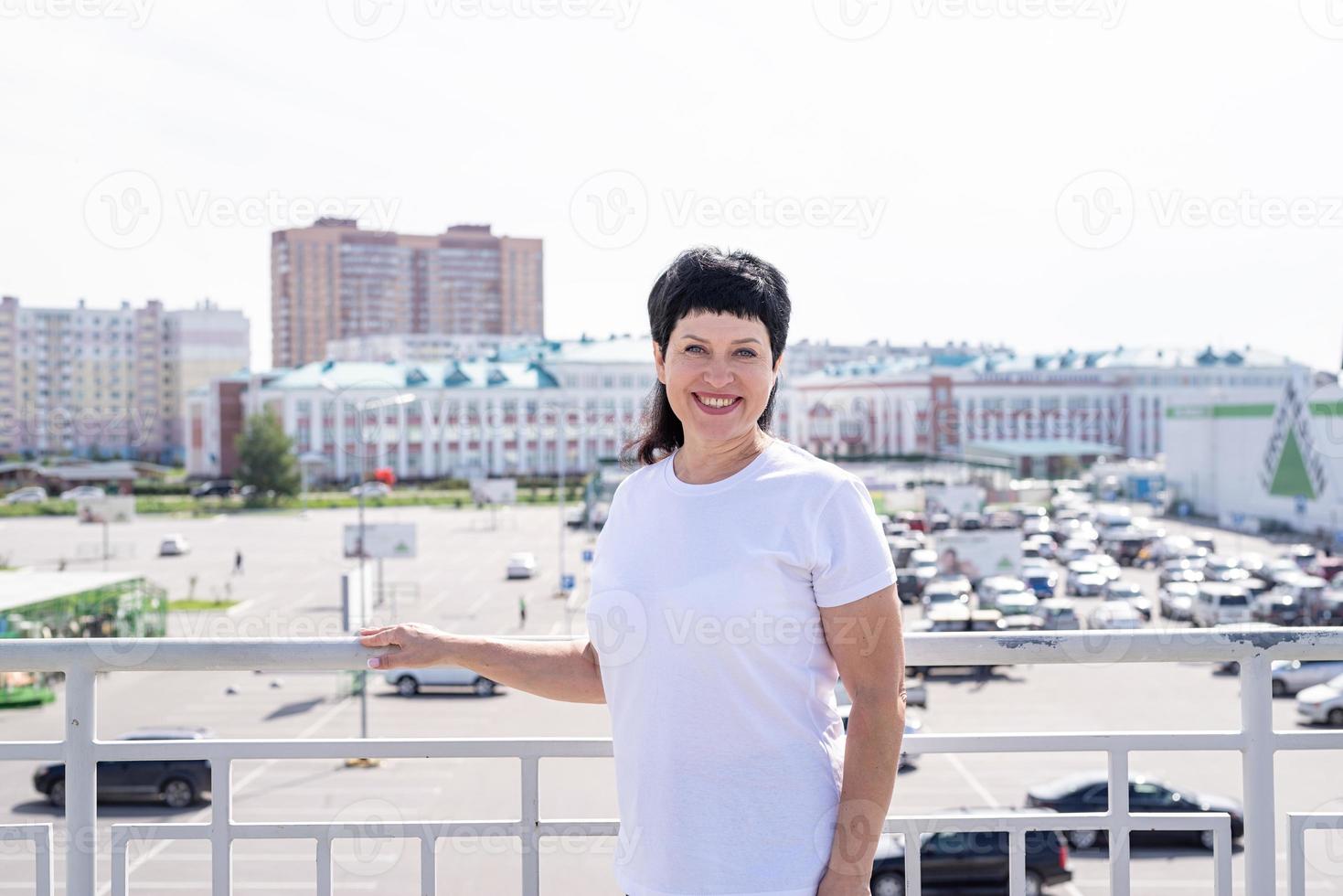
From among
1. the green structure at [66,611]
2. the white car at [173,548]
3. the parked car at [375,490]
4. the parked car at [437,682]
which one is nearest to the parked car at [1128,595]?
the parked car at [437,682]

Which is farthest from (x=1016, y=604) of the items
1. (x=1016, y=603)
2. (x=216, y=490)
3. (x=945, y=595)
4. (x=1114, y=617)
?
(x=216, y=490)

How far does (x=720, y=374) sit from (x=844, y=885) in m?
0.56

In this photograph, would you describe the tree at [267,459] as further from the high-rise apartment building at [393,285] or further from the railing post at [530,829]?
the railing post at [530,829]

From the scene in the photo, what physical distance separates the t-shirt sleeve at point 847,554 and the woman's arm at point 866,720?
0.01 meters

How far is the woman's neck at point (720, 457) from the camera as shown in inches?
50.3

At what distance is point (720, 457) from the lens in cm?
128

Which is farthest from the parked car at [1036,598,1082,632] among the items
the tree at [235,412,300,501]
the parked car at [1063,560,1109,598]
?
the tree at [235,412,300,501]

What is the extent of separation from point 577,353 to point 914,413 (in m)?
15.9

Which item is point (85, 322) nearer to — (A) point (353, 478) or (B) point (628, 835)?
(A) point (353, 478)

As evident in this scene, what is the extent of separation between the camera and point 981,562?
20938 mm

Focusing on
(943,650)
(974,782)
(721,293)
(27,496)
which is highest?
(721,293)

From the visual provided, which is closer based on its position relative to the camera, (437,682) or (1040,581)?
(437,682)

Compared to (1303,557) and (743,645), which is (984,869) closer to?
(743,645)

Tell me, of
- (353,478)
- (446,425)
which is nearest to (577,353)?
(446,425)
